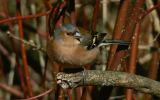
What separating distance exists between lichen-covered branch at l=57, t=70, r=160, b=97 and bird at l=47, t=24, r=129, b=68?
317 mm

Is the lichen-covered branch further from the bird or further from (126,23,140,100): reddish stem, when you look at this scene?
the bird

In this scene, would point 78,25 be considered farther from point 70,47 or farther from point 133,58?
point 133,58

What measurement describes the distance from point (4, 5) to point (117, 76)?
1.46 metres

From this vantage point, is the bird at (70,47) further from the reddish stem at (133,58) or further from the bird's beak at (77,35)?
the reddish stem at (133,58)

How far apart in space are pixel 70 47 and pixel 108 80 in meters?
0.43

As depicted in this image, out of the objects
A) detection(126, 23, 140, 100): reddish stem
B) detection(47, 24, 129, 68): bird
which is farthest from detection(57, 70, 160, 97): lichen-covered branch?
detection(47, 24, 129, 68): bird

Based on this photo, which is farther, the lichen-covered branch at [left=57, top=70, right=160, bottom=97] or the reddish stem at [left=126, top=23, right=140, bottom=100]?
Answer: the reddish stem at [left=126, top=23, right=140, bottom=100]

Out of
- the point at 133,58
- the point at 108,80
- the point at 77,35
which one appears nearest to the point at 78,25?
the point at 77,35

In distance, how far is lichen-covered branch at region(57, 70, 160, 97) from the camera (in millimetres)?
1992

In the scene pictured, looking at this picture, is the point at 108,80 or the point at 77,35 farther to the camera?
the point at 77,35

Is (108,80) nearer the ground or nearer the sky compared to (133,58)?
nearer the ground

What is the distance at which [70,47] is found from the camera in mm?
2385

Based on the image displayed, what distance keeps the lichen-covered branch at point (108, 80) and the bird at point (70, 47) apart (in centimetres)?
32

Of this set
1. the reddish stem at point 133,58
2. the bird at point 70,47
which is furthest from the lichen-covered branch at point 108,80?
the bird at point 70,47
